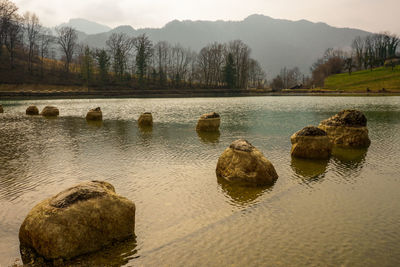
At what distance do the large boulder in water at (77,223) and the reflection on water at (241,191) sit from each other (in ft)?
10.9

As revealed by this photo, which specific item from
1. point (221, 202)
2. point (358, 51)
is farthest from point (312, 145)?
point (358, 51)

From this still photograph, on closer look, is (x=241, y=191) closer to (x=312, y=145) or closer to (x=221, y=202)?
(x=221, y=202)

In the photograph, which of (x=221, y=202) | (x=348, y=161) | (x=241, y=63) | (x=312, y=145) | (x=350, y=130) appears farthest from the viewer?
(x=241, y=63)

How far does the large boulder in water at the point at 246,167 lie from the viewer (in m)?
9.30

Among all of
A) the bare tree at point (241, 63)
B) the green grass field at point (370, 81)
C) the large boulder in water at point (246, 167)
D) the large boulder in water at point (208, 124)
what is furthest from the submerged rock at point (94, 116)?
the bare tree at point (241, 63)

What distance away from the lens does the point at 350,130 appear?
15.1 m

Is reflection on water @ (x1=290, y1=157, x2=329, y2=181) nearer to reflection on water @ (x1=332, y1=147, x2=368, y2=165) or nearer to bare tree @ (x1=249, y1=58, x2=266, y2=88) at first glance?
reflection on water @ (x1=332, y1=147, x2=368, y2=165)

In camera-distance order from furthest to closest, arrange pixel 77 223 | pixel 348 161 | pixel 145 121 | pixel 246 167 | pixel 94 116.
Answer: pixel 94 116 < pixel 145 121 < pixel 348 161 < pixel 246 167 < pixel 77 223

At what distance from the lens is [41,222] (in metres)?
5.27

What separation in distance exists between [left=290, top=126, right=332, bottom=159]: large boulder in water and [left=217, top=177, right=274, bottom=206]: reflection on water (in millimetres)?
4253

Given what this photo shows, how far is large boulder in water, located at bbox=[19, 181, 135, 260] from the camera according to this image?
5.16 meters

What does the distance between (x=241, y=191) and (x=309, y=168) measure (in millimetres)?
4053

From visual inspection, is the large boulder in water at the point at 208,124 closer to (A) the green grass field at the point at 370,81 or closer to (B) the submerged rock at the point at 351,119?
(B) the submerged rock at the point at 351,119

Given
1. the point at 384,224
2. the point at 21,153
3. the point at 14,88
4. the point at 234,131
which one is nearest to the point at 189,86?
the point at 14,88
